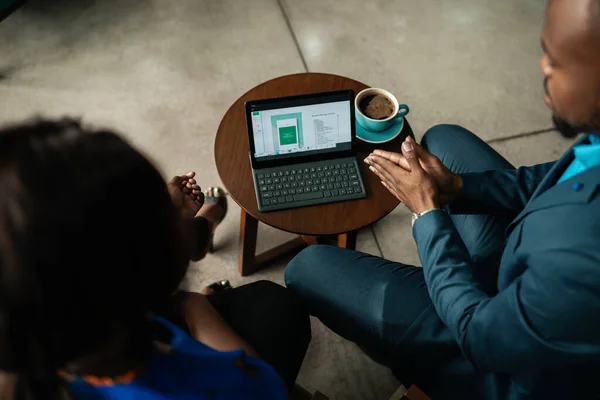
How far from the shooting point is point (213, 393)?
75 cm

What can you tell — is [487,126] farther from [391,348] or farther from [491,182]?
[391,348]

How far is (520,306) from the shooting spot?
31.9 inches

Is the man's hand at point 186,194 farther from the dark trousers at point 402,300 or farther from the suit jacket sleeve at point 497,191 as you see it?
the suit jacket sleeve at point 497,191

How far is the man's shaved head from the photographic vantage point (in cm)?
68

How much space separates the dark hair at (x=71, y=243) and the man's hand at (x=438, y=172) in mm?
678

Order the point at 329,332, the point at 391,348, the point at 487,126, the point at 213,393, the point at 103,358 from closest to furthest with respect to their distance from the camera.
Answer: the point at 103,358 < the point at 213,393 < the point at 391,348 < the point at 329,332 < the point at 487,126

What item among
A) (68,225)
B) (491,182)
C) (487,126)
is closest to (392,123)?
(491,182)

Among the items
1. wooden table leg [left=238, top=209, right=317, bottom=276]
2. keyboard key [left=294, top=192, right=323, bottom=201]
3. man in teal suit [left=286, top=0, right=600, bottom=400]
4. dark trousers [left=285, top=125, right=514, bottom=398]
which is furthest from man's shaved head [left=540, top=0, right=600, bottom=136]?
wooden table leg [left=238, top=209, right=317, bottom=276]

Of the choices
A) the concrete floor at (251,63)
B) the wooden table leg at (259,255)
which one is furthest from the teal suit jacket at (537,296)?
the concrete floor at (251,63)

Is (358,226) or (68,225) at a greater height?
(68,225)

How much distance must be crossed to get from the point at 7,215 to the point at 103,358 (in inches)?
8.3

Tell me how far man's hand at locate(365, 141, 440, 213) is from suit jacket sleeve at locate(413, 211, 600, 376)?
5 centimetres

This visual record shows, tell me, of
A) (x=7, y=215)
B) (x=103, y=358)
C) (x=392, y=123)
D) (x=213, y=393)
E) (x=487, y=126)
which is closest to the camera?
(x=7, y=215)

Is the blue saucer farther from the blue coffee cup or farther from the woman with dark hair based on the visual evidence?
the woman with dark hair
